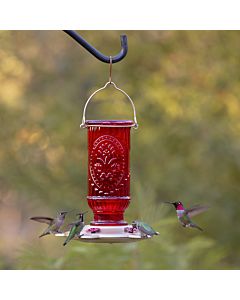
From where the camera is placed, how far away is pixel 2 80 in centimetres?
1159

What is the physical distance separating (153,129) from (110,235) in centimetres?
608

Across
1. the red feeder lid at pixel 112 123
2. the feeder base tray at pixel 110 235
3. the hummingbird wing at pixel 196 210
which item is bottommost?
the feeder base tray at pixel 110 235

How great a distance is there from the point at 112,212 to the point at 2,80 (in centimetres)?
723

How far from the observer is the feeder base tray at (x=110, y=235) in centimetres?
417

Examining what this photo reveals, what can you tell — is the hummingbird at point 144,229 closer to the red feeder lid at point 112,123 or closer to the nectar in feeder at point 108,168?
the nectar in feeder at point 108,168

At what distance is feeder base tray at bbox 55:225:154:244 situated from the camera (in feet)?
13.7

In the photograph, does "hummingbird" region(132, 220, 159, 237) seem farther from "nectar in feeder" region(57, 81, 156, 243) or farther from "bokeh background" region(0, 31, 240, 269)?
"bokeh background" region(0, 31, 240, 269)

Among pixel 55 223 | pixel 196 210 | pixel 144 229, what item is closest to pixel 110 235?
pixel 144 229

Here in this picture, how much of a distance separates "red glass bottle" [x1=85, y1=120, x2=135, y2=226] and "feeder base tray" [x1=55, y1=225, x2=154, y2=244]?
232 mm

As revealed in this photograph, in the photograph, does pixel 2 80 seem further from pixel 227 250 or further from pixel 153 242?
pixel 153 242

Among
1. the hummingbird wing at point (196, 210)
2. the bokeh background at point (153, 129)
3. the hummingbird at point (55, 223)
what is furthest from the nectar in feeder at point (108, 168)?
the bokeh background at point (153, 129)

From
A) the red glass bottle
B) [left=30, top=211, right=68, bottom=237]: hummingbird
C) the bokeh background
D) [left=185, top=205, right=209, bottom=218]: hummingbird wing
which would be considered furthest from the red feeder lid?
the bokeh background

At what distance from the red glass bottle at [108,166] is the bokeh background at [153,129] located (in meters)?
4.15

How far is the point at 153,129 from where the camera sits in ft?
33.7
